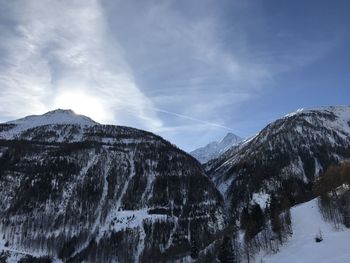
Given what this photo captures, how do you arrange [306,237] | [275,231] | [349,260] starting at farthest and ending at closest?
[275,231], [306,237], [349,260]

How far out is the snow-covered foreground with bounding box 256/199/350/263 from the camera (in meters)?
112

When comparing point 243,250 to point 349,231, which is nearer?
point 349,231

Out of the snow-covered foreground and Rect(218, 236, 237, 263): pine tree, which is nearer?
the snow-covered foreground

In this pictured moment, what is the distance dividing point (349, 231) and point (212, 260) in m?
56.8

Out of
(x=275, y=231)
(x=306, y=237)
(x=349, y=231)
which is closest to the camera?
(x=349, y=231)

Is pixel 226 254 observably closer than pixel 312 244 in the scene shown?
No

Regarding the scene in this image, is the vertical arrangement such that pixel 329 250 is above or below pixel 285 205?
below

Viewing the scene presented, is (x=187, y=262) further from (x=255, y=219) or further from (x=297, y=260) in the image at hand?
(x=297, y=260)

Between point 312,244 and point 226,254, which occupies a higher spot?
point 312,244

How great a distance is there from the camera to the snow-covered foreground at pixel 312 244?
366 feet

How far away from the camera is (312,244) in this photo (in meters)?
131

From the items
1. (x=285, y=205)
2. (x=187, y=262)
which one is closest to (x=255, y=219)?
(x=285, y=205)

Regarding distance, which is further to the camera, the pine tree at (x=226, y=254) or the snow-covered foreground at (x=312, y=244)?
the pine tree at (x=226, y=254)

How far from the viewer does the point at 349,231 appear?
130750 mm
